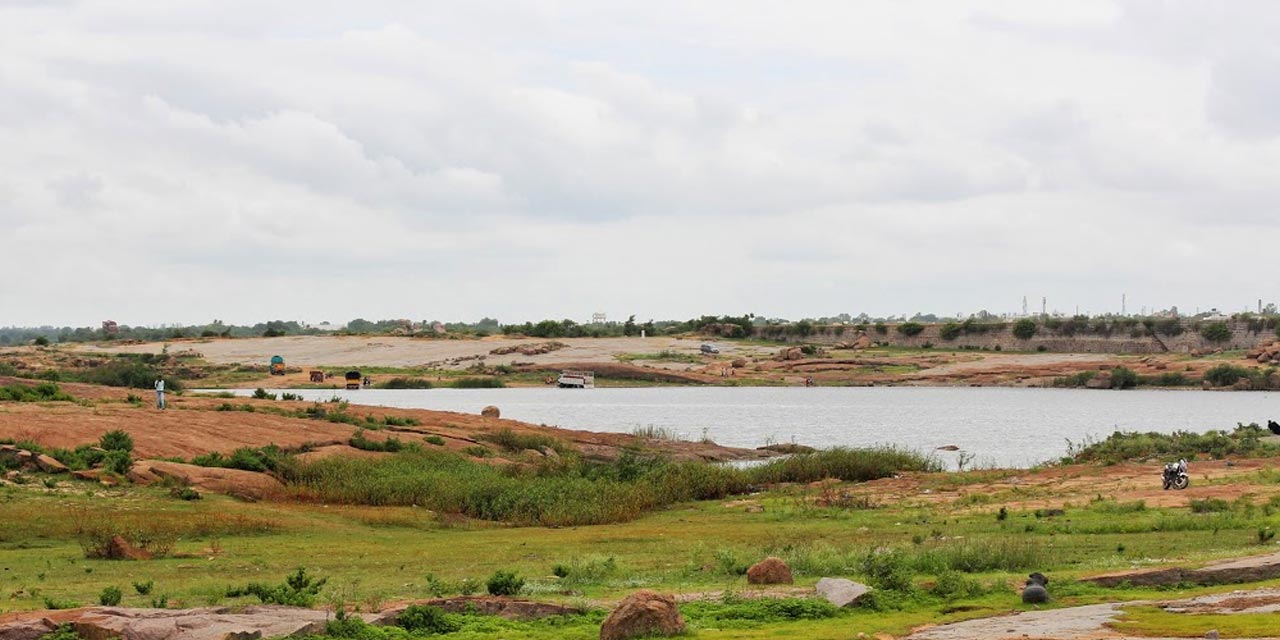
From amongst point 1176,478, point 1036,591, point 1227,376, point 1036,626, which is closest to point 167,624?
point 1036,626

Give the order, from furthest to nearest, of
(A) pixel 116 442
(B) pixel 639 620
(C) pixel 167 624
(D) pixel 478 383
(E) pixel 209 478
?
(D) pixel 478 383 → (A) pixel 116 442 → (E) pixel 209 478 → (C) pixel 167 624 → (B) pixel 639 620

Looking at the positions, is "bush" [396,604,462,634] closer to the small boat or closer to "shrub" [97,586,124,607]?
"shrub" [97,586,124,607]

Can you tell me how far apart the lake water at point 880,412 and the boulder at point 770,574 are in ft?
118

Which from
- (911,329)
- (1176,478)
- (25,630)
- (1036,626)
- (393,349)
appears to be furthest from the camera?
(911,329)

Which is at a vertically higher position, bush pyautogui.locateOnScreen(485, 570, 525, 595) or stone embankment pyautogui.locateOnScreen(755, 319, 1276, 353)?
stone embankment pyautogui.locateOnScreen(755, 319, 1276, 353)

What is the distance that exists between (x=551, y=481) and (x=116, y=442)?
1135cm

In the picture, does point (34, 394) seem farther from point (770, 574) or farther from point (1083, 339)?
point (1083, 339)

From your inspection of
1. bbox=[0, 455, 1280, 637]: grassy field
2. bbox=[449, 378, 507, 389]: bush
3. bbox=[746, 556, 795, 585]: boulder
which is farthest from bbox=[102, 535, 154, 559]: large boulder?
bbox=[449, 378, 507, 389]: bush

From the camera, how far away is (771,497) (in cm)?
3894

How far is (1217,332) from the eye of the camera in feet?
454

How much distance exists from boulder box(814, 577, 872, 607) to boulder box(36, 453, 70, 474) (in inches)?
858

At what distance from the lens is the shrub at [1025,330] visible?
148375 mm

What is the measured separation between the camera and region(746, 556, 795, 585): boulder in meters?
19.8

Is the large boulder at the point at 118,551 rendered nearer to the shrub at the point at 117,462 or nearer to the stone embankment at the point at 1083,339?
the shrub at the point at 117,462
